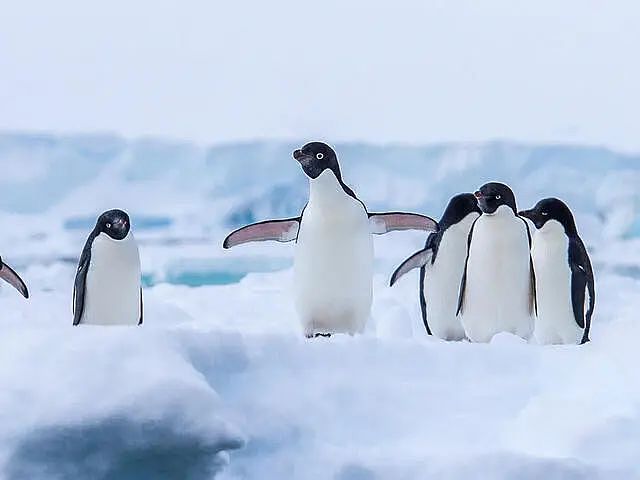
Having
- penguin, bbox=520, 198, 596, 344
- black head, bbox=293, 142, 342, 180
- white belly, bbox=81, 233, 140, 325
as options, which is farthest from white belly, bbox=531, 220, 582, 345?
white belly, bbox=81, 233, 140, 325

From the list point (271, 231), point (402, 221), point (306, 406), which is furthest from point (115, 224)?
point (306, 406)

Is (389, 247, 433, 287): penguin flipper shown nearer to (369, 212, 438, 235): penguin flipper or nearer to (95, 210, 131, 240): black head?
(369, 212, 438, 235): penguin flipper

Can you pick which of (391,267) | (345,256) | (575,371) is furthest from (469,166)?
(575,371)

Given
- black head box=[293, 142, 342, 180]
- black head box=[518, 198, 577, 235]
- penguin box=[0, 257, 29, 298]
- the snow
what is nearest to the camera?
the snow

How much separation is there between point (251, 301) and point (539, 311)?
3.84 ft

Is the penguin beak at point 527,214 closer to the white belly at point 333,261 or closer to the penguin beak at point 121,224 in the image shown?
the white belly at point 333,261

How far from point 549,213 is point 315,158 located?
0.60 metres

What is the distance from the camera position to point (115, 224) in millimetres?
2094

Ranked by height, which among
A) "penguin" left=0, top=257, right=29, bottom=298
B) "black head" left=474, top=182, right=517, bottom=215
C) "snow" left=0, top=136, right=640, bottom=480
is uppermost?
"black head" left=474, top=182, right=517, bottom=215

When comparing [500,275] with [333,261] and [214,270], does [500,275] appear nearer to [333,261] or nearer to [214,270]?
[333,261]

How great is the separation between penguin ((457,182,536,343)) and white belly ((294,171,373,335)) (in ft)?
0.86

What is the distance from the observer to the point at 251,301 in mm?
3070

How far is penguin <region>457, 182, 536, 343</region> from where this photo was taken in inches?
82.2

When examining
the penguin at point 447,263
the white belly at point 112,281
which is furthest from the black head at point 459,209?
the white belly at point 112,281
